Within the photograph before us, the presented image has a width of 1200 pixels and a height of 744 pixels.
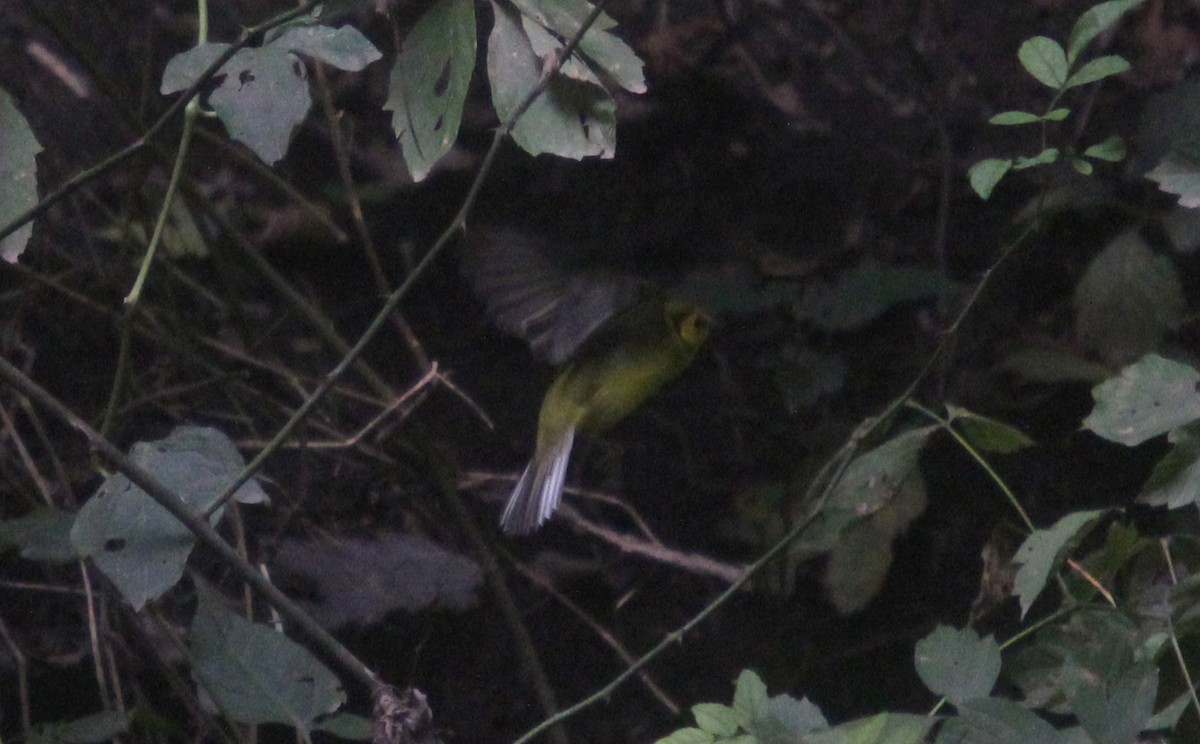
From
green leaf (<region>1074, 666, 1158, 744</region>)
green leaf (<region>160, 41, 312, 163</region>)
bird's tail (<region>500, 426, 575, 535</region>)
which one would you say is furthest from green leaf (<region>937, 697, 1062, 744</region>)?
bird's tail (<region>500, 426, 575, 535</region>)

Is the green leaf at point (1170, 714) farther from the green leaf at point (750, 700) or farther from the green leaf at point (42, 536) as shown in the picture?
the green leaf at point (42, 536)

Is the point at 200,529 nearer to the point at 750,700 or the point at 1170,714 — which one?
the point at 750,700

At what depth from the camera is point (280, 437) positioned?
4.45 ft

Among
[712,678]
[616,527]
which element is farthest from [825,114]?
[712,678]

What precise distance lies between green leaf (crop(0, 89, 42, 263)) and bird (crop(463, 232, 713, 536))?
98 centimetres

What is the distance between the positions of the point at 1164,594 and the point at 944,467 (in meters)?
1.20

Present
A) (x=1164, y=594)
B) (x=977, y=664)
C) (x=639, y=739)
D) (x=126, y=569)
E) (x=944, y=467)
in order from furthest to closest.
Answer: (x=944, y=467), (x=639, y=739), (x=1164, y=594), (x=977, y=664), (x=126, y=569)

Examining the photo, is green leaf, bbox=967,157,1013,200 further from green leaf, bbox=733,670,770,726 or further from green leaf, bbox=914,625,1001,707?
green leaf, bbox=733,670,770,726

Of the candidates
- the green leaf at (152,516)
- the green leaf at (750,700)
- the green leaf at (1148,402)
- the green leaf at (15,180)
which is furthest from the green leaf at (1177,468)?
the green leaf at (15,180)

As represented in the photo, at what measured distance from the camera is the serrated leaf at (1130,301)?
2.50 meters

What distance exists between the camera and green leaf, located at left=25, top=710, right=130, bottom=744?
5.35 feet

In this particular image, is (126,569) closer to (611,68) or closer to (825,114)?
(611,68)

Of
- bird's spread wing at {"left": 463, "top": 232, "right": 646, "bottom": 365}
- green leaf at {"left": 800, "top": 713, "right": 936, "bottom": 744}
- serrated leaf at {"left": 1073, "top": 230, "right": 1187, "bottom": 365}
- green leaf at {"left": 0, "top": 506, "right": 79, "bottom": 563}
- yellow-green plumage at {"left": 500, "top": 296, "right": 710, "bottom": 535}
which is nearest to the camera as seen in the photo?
green leaf at {"left": 800, "top": 713, "right": 936, "bottom": 744}

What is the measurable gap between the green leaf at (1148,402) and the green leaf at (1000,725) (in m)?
0.38
